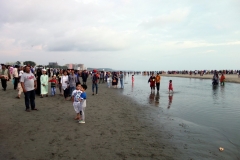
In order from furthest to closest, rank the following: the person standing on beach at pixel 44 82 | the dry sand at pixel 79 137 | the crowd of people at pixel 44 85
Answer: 1. the person standing on beach at pixel 44 82
2. the crowd of people at pixel 44 85
3. the dry sand at pixel 79 137

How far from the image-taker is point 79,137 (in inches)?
219

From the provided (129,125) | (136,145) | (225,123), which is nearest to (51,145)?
(136,145)

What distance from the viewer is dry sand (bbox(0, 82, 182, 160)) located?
14.9 feet

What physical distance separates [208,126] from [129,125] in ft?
10.1

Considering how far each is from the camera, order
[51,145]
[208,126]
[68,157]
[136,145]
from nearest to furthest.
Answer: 1. [68,157]
2. [51,145]
3. [136,145]
4. [208,126]

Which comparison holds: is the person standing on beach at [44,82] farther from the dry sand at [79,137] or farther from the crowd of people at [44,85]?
the dry sand at [79,137]

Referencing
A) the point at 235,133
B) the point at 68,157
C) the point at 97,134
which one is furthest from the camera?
the point at 235,133

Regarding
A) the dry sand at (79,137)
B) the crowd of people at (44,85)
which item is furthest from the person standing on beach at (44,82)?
the dry sand at (79,137)

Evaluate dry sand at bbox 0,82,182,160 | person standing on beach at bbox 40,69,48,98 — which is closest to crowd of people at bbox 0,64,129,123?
person standing on beach at bbox 40,69,48,98

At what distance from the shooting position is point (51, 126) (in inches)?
253

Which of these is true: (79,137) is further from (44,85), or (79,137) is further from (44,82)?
(44,85)

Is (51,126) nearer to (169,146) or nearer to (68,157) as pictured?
(68,157)

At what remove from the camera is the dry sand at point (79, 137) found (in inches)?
179

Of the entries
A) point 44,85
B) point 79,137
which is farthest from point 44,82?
point 79,137
